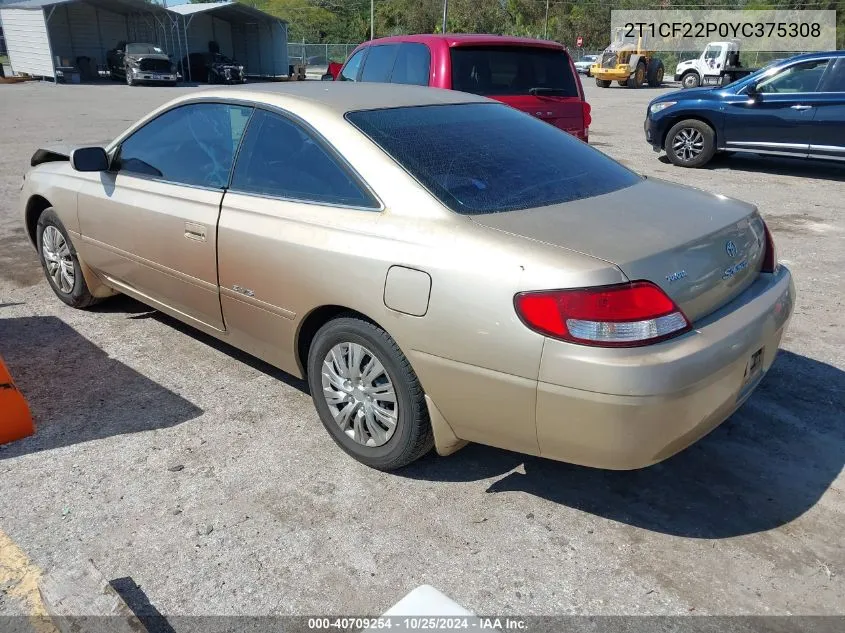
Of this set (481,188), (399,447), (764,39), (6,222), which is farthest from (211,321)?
(764,39)

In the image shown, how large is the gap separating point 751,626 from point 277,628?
1538 millimetres

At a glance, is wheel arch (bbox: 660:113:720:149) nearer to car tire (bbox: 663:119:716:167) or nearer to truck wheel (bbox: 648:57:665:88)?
car tire (bbox: 663:119:716:167)

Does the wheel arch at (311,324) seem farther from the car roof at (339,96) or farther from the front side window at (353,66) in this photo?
the front side window at (353,66)

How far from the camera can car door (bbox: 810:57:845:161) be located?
31.2ft

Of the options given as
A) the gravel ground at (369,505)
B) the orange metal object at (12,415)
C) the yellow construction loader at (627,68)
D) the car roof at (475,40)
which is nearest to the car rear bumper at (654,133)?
the car roof at (475,40)

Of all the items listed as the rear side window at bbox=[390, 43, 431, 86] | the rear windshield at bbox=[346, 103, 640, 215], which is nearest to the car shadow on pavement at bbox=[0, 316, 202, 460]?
the rear windshield at bbox=[346, 103, 640, 215]

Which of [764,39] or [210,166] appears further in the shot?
[764,39]

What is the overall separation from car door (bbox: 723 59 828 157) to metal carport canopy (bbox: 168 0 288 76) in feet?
99.8

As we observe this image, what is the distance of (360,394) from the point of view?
120 inches

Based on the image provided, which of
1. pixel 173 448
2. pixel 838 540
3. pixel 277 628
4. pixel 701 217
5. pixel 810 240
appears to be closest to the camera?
pixel 277 628

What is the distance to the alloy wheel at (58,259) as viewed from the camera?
4.77m

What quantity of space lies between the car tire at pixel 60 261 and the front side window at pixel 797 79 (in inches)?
372

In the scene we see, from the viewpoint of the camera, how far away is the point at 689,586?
97.0 inches

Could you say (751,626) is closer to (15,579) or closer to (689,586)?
(689,586)
